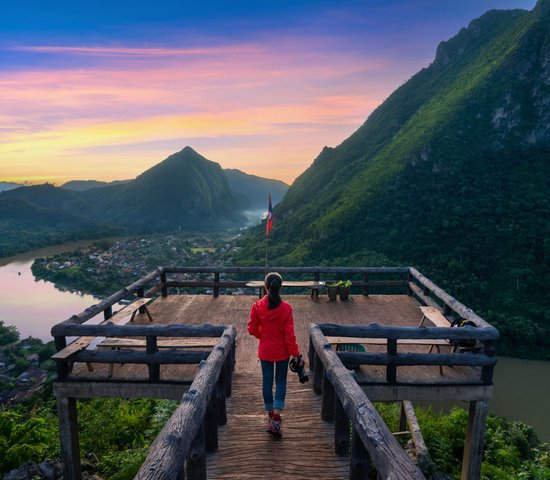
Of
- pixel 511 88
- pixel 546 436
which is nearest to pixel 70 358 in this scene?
pixel 546 436

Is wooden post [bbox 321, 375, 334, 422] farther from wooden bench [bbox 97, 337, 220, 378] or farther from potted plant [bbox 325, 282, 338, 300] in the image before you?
potted plant [bbox 325, 282, 338, 300]

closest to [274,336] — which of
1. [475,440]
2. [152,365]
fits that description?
[152,365]

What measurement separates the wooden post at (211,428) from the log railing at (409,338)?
76.9 inches

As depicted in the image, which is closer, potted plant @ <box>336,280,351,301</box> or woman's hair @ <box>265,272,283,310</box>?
woman's hair @ <box>265,272,283,310</box>

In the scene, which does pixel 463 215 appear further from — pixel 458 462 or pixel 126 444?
pixel 126 444

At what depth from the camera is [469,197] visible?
228 ft

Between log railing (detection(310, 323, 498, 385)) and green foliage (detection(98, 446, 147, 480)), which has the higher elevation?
log railing (detection(310, 323, 498, 385))

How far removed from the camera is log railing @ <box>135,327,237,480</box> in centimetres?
238

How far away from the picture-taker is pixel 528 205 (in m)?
63.1

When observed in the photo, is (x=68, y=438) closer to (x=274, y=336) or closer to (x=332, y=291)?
(x=274, y=336)

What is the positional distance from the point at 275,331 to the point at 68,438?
4.19 m

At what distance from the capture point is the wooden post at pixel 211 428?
13.3 ft

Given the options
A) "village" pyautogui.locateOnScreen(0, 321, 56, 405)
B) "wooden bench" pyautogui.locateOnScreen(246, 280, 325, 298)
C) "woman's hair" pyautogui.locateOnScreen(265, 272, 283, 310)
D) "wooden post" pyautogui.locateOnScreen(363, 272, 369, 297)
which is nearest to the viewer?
"woman's hair" pyautogui.locateOnScreen(265, 272, 283, 310)

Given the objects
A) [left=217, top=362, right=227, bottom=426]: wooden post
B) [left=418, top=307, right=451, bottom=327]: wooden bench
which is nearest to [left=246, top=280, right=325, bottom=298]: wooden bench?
[left=418, top=307, right=451, bottom=327]: wooden bench
